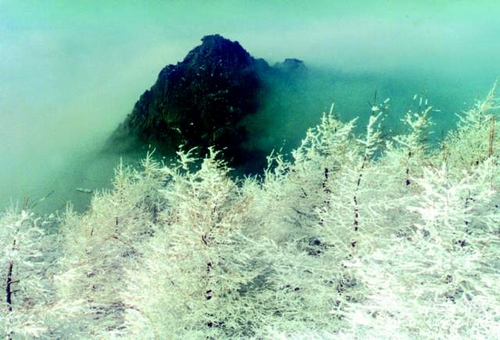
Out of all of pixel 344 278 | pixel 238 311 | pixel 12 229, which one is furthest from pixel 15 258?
pixel 344 278

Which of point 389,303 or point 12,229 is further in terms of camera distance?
point 12,229

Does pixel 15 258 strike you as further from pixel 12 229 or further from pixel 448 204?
pixel 448 204

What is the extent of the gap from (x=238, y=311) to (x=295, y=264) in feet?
6.11

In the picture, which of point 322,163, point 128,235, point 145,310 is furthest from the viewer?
point 128,235

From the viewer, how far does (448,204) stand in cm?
546

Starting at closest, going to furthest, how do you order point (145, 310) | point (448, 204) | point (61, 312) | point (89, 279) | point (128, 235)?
point (448, 204) → point (61, 312) → point (145, 310) → point (89, 279) → point (128, 235)

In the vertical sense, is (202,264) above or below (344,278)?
above

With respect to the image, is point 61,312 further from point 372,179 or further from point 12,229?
point 372,179

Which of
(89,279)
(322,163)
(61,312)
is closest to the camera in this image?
(61,312)

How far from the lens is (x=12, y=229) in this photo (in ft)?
27.8

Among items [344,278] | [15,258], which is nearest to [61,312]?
[15,258]

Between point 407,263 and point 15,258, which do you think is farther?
point 15,258

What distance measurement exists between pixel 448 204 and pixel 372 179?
341 centimetres

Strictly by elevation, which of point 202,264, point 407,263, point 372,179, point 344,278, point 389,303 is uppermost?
point 372,179
